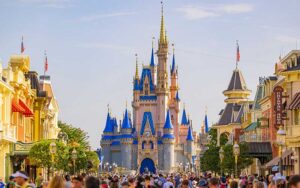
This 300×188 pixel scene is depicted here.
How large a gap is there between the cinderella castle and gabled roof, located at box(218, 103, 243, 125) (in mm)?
82204

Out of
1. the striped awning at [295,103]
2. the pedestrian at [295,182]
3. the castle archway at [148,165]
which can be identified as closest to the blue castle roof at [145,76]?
the castle archway at [148,165]

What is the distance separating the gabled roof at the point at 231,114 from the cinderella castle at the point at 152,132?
82204mm

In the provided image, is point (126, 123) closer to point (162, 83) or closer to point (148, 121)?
point (148, 121)

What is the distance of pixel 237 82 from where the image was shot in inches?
4053

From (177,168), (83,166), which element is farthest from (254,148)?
(177,168)

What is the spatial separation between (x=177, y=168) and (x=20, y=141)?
5164 inches

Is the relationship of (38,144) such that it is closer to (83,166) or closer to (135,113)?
(83,166)

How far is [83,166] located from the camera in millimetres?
66750

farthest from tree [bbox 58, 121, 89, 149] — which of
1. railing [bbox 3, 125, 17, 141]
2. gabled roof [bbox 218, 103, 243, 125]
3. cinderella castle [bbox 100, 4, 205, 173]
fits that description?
cinderella castle [bbox 100, 4, 205, 173]

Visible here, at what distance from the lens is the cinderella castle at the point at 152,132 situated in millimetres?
186500

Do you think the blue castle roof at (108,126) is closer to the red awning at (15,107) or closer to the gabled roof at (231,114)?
the gabled roof at (231,114)

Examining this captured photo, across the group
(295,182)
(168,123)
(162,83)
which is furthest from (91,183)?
(162,83)

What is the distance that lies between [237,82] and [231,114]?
20.9 feet

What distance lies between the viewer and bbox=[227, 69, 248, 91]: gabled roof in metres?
103
